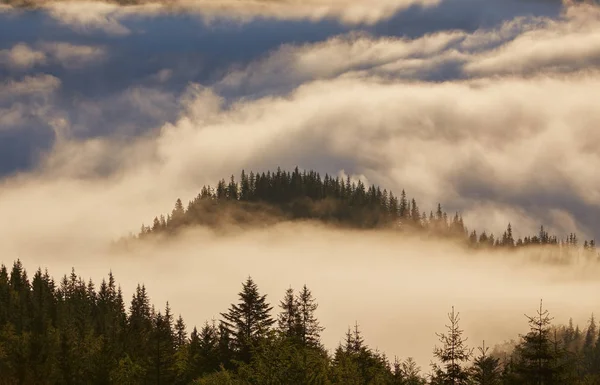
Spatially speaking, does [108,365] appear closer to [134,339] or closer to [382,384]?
[382,384]

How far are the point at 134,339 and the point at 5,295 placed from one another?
72.5 meters

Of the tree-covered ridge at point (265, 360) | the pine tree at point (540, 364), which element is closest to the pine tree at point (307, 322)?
the tree-covered ridge at point (265, 360)

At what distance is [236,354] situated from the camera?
3558 inches

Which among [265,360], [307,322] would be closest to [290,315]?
[307,322]

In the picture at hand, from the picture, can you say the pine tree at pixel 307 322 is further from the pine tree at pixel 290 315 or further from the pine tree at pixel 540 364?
the pine tree at pixel 540 364

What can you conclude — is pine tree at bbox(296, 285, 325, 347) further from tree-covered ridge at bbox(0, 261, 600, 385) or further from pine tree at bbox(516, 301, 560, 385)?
pine tree at bbox(516, 301, 560, 385)

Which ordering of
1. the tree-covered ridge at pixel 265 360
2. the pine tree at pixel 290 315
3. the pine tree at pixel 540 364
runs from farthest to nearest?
the pine tree at pixel 290 315 → the tree-covered ridge at pixel 265 360 → the pine tree at pixel 540 364

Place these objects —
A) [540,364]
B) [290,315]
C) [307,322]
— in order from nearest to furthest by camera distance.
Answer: [540,364] → [290,315] → [307,322]

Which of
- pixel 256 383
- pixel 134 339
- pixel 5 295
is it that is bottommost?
pixel 256 383

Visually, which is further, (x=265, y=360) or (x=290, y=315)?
(x=290, y=315)

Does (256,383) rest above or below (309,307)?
below

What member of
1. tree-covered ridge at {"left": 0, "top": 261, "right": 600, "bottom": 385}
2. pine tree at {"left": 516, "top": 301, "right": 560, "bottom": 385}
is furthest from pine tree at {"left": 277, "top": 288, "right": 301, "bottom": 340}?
pine tree at {"left": 516, "top": 301, "right": 560, "bottom": 385}

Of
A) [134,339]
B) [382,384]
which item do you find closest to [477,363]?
[382,384]

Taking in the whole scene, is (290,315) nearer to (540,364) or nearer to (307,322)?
(307,322)
